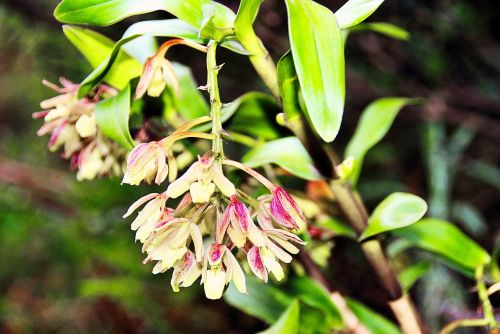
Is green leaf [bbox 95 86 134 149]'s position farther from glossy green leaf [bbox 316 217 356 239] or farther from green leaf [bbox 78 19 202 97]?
glossy green leaf [bbox 316 217 356 239]

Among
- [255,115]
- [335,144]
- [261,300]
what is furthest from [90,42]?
[335,144]

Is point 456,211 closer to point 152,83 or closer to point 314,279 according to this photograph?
point 314,279

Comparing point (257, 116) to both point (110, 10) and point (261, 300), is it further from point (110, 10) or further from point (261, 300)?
point (261, 300)

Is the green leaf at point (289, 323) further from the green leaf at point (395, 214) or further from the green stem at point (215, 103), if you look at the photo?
the green stem at point (215, 103)

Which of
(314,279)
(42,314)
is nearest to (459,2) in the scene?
(314,279)

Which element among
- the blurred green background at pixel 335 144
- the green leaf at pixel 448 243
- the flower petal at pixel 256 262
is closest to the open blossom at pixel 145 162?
the flower petal at pixel 256 262
